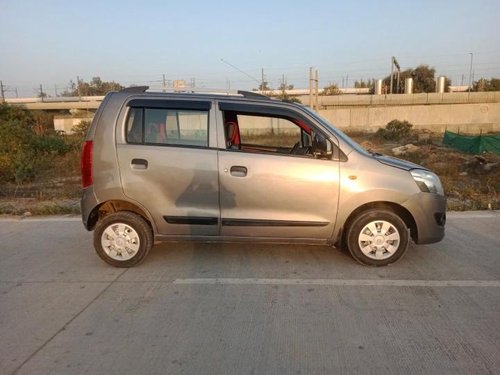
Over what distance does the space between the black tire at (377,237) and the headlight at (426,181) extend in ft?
1.44

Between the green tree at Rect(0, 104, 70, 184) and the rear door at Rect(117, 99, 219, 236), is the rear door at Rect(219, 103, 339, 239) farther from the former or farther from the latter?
the green tree at Rect(0, 104, 70, 184)

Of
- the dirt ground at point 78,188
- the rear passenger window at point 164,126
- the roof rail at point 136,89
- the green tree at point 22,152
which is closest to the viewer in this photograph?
the rear passenger window at point 164,126

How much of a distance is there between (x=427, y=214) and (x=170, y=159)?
9.55 feet

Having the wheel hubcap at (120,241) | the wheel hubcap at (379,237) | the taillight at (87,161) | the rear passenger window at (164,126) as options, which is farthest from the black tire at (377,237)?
the taillight at (87,161)

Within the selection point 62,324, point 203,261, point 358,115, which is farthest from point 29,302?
point 358,115

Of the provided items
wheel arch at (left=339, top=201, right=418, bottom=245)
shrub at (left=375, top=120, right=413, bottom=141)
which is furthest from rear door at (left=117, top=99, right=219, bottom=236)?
shrub at (left=375, top=120, right=413, bottom=141)

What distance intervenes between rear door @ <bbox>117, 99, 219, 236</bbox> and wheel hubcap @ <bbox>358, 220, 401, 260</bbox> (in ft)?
5.44

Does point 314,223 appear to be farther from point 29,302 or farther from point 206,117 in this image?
point 29,302

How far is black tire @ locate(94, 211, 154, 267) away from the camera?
461 cm

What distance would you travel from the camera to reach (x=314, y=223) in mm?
4488

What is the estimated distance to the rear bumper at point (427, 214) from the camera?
4.45 m

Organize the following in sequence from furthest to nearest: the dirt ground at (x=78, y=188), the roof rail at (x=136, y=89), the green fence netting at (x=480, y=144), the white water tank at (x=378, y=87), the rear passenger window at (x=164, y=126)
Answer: the white water tank at (x=378, y=87), the green fence netting at (x=480, y=144), the dirt ground at (x=78, y=188), the roof rail at (x=136, y=89), the rear passenger window at (x=164, y=126)

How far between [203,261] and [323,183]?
1693 mm

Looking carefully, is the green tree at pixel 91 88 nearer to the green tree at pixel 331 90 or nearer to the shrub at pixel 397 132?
the green tree at pixel 331 90
